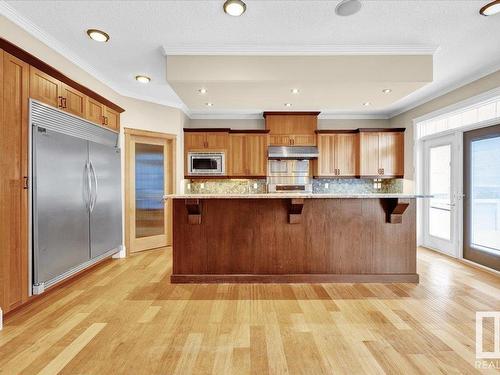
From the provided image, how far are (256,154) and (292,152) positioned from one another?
715 millimetres

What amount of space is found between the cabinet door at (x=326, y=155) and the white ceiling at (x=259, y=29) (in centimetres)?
222

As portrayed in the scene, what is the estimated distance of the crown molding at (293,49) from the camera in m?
2.84

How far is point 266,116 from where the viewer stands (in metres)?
5.34

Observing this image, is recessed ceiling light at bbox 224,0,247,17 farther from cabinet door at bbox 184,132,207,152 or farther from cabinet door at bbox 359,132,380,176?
cabinet door at bbox 359,132,380,176

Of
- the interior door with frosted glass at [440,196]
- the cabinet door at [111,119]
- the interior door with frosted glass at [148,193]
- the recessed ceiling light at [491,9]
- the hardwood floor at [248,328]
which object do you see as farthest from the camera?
the interior door with frosted glass at [148,193]

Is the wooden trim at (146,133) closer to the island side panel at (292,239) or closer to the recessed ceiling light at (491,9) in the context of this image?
the island side panel at (292,239)

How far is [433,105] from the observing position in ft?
14.5

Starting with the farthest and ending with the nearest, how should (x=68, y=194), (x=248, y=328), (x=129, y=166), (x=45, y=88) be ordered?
(x=129, y=166) → (x=68, y=194) → (x=45, y=88) → (x=248, y=328)

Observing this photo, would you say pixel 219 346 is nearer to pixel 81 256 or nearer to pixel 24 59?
pixel 81 256

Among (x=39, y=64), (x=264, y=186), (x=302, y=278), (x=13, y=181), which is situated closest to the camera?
(x=13, y=181)

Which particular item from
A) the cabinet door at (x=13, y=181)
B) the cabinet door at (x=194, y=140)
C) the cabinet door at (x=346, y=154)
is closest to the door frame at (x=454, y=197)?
the cabinet door at (x=346, y=154)

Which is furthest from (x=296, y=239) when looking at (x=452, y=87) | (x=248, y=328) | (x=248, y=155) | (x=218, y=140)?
(x=452, y=87)

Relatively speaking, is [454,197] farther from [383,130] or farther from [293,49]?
[293,49]

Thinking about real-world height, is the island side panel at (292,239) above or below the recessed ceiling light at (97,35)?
below
